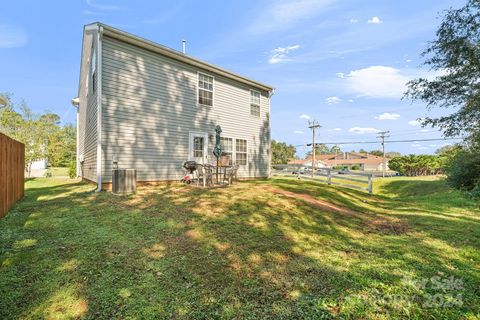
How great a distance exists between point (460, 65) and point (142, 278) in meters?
15.6

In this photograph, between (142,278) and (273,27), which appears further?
(273,27)

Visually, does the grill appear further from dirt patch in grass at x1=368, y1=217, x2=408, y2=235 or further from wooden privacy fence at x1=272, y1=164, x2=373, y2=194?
wooden privacy fence at x1=272, y1=164, x2=373, y2=194

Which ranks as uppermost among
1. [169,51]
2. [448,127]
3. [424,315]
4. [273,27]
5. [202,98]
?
[273,27]

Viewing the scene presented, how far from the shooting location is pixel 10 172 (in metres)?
5.77

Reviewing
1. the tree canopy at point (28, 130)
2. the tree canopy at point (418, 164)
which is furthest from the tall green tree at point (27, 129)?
the tree canopy at point (418, 164)

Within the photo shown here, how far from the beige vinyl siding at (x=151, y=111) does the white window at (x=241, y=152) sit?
981mm

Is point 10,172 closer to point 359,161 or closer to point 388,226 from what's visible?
point 388,226

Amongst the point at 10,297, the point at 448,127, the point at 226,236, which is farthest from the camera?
the point at 448,127

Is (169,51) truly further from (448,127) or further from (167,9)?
(448,127)

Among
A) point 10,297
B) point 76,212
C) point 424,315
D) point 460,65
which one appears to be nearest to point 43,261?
point 10,297

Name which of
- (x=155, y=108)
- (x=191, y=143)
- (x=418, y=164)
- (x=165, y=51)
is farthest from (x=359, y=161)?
(x=155, y=108)

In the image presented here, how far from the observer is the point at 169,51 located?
32.8ft

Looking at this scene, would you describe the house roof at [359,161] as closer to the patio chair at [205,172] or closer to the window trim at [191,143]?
the window trim at [191,143]

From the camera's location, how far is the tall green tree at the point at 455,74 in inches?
430
